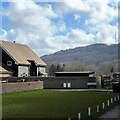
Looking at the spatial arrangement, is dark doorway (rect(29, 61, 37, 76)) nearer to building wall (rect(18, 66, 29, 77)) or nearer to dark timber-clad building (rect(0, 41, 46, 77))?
dark timber-clad building (rect(0, 41, 46, 77))

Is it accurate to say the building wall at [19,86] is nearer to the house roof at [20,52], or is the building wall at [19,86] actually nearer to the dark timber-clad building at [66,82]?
the dark timber-clad building at [66,82]

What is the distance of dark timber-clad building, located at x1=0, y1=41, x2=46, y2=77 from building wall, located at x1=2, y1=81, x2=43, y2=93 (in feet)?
33.9

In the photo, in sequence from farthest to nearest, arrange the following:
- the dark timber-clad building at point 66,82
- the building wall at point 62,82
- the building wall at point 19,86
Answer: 1. the building wall at point 62,82
2. the dark timber-clad building at point 66,82
3. the building wall at point 19,86

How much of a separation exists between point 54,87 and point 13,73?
9.98 meters

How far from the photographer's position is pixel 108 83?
3684 inches

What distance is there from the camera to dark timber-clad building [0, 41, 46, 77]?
84.3m

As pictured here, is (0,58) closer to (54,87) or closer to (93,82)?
(54,87)

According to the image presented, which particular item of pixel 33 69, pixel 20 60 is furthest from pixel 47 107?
pixel 33 69

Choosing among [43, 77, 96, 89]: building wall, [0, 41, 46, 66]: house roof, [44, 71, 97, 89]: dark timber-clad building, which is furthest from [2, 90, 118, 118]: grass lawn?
[0, 41, 46, 66]: house roof

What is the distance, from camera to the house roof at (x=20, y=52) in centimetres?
8584

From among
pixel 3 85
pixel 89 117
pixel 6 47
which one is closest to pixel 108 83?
pixel 6 47

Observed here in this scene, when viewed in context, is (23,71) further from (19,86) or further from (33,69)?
(19,86)

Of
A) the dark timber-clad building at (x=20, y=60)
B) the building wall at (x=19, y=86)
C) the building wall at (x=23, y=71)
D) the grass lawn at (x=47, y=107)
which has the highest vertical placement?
the dark timber-clad building at (x=20, y=60)

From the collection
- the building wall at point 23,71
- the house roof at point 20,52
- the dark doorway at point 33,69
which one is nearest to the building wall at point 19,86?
the building wall at point 23,71
